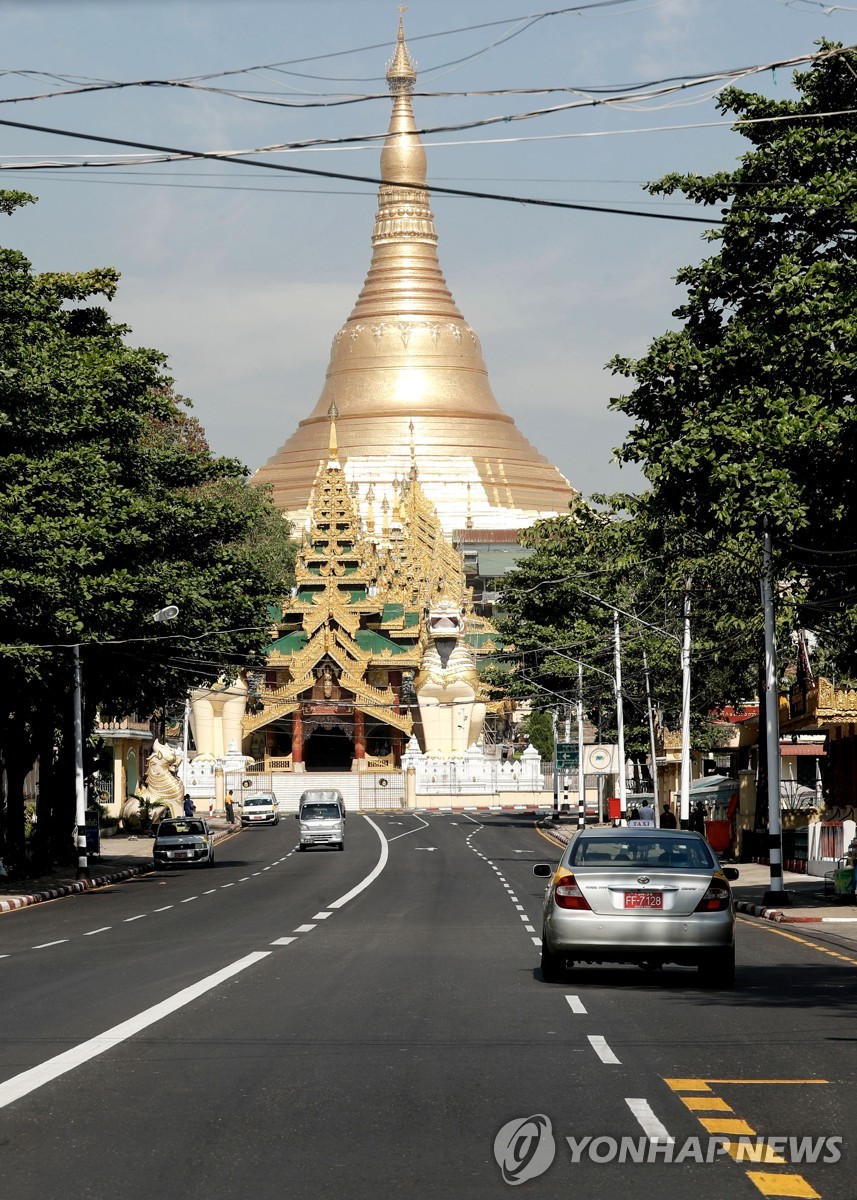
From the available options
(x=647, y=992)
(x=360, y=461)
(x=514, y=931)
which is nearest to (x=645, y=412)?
(x=514, y=931)

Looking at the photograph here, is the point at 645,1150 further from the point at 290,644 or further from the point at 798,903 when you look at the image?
the point at 290,644

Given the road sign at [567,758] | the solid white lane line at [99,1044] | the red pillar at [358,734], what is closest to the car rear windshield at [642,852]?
the solid white lane line at [99,1044]

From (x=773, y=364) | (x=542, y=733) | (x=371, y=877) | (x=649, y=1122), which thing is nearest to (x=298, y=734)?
(x=542, y=733)

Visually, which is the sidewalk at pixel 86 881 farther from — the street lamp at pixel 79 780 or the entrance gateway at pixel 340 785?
the entrance gateway at pixel 340 785

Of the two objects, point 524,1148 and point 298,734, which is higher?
point 298,734

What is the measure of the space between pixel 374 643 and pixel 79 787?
58.9 meters

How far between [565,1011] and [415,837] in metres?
48.1

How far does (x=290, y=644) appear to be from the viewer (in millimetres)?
98750

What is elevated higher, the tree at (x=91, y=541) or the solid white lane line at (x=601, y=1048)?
the tree at (x=91, y=541)

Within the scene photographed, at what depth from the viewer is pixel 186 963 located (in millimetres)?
18656

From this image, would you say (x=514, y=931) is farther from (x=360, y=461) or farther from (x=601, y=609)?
(x=360, y=461)

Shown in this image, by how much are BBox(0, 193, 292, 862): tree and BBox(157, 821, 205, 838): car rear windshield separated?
126 inches

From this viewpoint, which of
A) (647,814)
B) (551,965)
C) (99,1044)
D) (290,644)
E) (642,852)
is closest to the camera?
(99,1044)

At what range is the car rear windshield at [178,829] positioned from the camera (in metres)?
48.2
